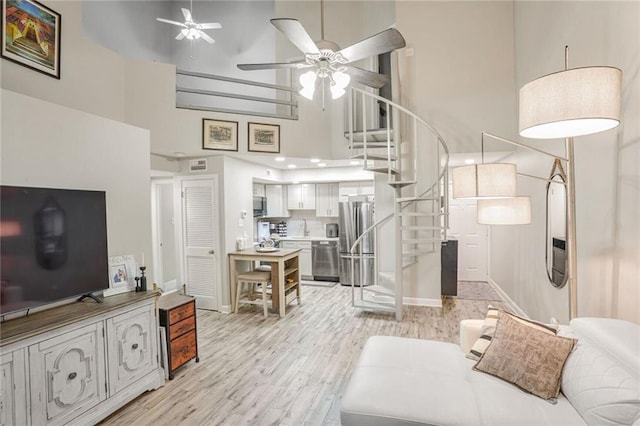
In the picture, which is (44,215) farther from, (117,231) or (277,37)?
(277,37)

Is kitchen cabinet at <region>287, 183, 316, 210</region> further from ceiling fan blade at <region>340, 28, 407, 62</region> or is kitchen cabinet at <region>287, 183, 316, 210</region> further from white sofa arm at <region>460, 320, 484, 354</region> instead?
white sofa arm at <region>460, 320, 484, 354</region>

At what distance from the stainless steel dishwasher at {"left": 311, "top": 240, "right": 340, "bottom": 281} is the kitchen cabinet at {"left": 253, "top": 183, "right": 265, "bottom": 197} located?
5.02ft

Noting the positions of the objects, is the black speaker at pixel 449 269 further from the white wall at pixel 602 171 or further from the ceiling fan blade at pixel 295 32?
the ceiling fan blade at pixel 295 32

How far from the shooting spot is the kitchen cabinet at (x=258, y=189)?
255 inches

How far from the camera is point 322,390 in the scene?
255 cm

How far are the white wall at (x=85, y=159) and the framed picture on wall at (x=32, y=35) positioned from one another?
2.48 feet

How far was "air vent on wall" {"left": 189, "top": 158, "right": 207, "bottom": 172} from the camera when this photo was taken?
4527 millimetres

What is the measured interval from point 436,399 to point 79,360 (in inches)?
88.2

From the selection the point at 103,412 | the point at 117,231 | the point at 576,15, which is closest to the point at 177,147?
the point at 117,231

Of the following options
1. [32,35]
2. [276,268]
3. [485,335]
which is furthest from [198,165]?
[485,335]

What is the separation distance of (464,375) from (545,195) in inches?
92.9

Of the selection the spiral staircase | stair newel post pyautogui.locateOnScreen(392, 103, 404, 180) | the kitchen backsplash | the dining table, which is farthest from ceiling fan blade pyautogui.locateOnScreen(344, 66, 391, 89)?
the kitchen backsplash

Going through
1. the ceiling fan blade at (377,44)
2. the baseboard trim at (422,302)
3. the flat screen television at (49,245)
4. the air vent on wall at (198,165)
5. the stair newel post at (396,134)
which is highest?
the ceiling fan blade at (377,44)

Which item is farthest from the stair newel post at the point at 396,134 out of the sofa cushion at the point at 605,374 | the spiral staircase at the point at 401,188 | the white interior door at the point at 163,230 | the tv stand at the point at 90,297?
the white interior door at the point at 163,230
